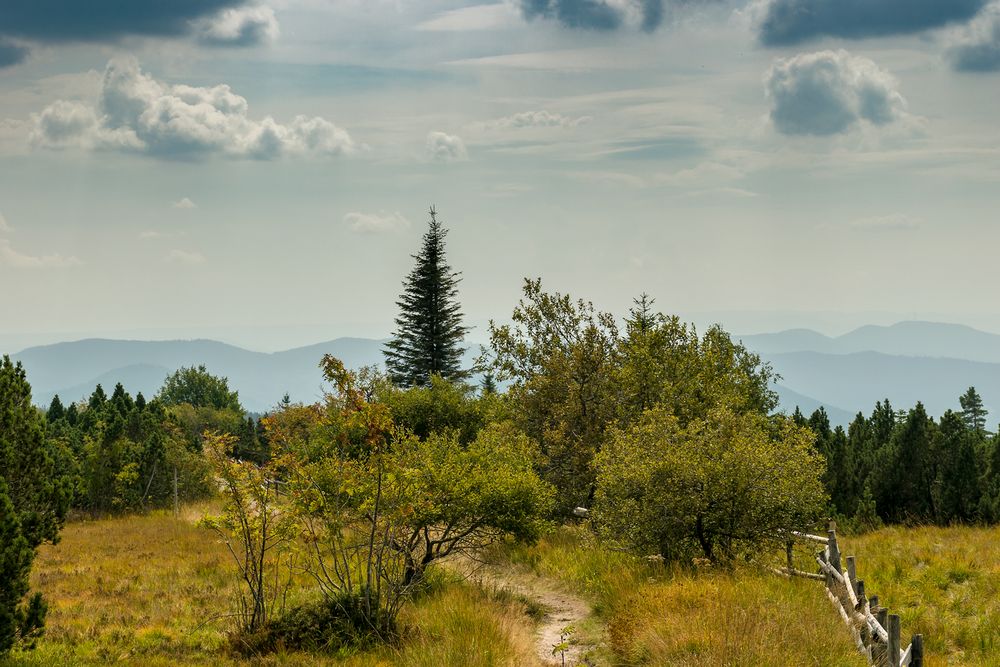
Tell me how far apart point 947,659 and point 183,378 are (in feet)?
374

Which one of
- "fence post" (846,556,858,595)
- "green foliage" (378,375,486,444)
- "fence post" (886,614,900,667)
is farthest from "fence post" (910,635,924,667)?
"green foliage" (378,375,486,444)

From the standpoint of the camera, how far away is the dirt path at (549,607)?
1154 centimetres

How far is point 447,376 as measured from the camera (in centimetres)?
5172

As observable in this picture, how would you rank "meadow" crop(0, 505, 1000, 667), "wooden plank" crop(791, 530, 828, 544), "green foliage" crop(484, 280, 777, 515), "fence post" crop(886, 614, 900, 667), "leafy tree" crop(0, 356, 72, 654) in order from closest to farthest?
"fence post" crop(886, 614, 900, 667), "meadow" crop(0, 505, 1000, 667), "leafy tree" crop(0, 356, 72, 654), "wooden plank" crop(791, 530, 828, 544), "green foliage" crop(484, 280, 777, 515)

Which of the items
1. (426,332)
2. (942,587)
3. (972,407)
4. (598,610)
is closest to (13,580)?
(598,610)

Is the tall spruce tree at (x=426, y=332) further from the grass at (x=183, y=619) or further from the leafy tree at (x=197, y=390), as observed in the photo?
the leafy tree at (x=197, y=390)

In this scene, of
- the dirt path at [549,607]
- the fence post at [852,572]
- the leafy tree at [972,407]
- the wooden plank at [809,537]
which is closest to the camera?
the dirt path at [549,607]

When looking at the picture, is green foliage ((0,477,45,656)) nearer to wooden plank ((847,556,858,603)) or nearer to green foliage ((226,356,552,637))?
green foliage ((226,356,552,637))

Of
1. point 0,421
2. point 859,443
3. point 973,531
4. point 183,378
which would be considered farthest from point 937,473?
point 183,378

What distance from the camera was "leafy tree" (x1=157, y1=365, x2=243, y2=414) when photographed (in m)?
99.0

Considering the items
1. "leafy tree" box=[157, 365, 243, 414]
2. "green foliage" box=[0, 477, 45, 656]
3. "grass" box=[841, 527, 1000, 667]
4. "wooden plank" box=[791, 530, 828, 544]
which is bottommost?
"grass" box=[841, 527, 1000, 667]

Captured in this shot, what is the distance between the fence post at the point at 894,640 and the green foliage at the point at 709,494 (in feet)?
15.3

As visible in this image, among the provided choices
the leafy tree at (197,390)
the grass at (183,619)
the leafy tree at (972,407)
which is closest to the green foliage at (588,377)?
the grass at (183,619)

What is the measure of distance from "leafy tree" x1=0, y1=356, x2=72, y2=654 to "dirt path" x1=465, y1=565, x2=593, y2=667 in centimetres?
721
